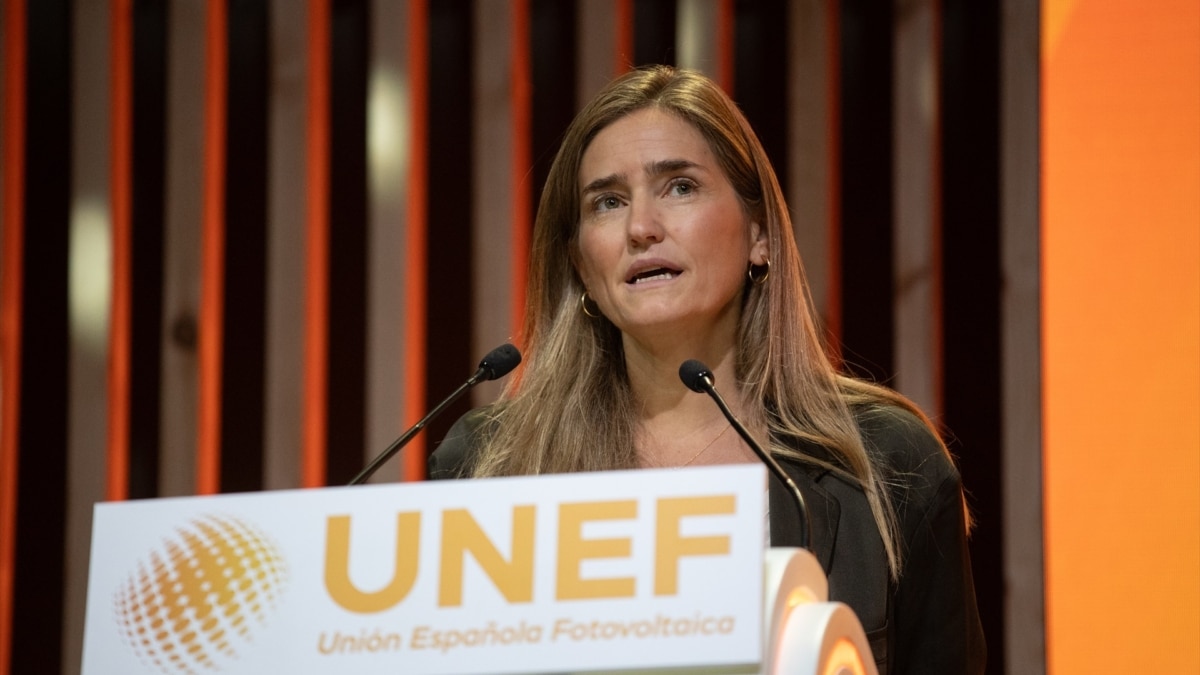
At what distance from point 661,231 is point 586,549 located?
91cm

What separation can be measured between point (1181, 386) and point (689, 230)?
1255 mm

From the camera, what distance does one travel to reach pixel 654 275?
205 cm

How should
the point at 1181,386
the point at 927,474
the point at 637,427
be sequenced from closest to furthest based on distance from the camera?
the point at 927,474 → the point at 637,427 → the point at 1181,386

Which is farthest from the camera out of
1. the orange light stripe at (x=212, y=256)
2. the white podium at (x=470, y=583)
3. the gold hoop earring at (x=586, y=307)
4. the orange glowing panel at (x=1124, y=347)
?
the orange light stripe at (x=212, y=256)

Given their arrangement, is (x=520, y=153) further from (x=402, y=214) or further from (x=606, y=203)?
(x=606, y=203)

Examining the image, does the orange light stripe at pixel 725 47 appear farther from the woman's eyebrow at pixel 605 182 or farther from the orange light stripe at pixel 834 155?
the woman's eyebrow at pixel 605 182

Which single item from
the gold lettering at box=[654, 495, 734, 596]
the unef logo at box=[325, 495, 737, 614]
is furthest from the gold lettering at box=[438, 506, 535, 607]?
the gold lettering at box=[654, 495, 734, 596]

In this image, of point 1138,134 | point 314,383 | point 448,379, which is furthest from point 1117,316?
point 314,383

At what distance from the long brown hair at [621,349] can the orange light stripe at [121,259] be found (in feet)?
4.28

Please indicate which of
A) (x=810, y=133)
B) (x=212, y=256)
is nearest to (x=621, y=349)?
(x=810, y=133)

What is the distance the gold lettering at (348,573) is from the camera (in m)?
1.24

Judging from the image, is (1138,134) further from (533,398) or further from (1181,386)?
(533,398)

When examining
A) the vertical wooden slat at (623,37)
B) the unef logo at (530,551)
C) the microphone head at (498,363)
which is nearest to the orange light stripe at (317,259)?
the vertical wooden slat at (623,37)

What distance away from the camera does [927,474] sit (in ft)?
6.63
